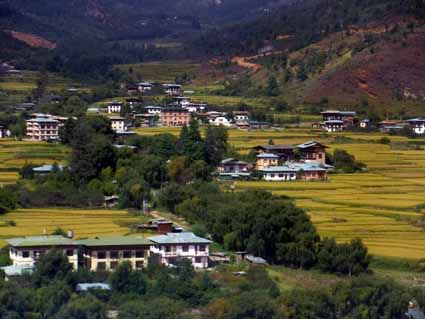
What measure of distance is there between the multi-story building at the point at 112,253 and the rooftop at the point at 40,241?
36 centimetres

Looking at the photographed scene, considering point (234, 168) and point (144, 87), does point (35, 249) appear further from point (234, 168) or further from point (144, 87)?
point (144, 87)

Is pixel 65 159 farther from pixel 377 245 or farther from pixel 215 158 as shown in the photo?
pixel 377 245

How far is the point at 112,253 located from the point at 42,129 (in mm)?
27158

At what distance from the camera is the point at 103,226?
36.2 m

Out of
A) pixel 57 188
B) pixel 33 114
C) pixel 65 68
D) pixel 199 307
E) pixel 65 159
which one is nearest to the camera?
pixel 199 307

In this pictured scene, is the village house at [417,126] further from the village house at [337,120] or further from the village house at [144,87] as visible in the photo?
the village house at [144,87]

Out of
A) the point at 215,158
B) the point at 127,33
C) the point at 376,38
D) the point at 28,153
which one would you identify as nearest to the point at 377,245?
the point at 215,158

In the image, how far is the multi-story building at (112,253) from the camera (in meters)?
30.9

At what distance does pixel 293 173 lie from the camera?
4912cm

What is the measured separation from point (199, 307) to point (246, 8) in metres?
158

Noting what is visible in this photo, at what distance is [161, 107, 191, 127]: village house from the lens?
67062 millimetres

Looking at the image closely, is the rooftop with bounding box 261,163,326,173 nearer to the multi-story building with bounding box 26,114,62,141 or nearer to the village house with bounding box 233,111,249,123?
the multi-story building with bounding box 26,114,62,141

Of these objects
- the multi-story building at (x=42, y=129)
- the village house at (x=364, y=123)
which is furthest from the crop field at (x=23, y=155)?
the village house at (x=364, y=123)

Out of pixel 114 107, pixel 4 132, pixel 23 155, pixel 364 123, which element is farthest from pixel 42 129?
pixel 364 123
